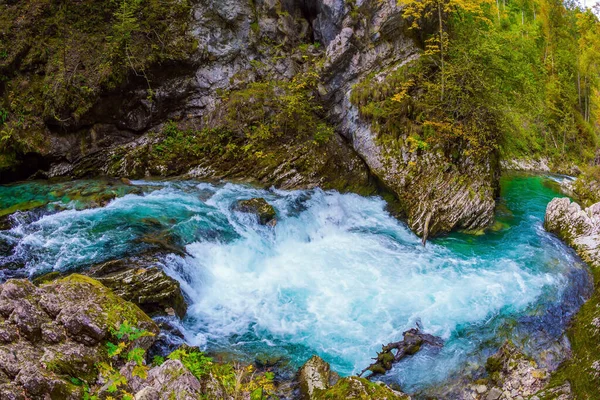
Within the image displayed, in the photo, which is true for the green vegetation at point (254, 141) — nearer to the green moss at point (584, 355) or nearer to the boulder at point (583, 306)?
the boulder at point (583, 306)

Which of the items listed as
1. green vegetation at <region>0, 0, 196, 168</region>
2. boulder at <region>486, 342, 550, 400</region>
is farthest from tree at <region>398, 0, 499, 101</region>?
boulder at <region>486, 342, 550, 400</region>

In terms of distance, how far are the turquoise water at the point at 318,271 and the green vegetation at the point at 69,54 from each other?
2.58m

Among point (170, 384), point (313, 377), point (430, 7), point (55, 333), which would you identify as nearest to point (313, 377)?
point (313, 377)

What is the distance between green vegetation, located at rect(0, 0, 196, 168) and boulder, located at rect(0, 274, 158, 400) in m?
9.93

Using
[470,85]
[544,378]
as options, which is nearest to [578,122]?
[470,85]

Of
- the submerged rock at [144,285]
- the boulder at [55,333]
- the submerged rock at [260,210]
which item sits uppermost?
the submerged rock at [260,210]

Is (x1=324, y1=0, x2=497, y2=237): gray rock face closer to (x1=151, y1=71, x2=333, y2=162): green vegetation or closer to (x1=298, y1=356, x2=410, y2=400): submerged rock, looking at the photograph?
(x1=151, y1=71, x2=333, y2=162): green vegetation

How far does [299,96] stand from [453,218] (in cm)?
665

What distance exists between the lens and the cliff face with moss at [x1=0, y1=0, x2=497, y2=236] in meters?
12.4

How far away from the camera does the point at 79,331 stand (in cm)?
A: 441

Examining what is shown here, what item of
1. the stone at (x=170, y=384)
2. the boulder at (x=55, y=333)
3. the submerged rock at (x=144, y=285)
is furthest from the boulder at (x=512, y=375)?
the submerged rock at (x=144, y=285)

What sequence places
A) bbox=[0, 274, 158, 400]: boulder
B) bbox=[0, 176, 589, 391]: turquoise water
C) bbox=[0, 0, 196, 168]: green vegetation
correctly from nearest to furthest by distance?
bbox=[0, 274, 158, 400]: boulder, bbox=[0, 176, 589, 391]: turquoise water, bbox=[0, 0, 196, 168]: green vegetation

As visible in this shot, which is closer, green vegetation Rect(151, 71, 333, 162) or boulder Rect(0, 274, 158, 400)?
boulder Rect(0, 274, 158, 400)

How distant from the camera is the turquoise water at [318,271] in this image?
275 inches
